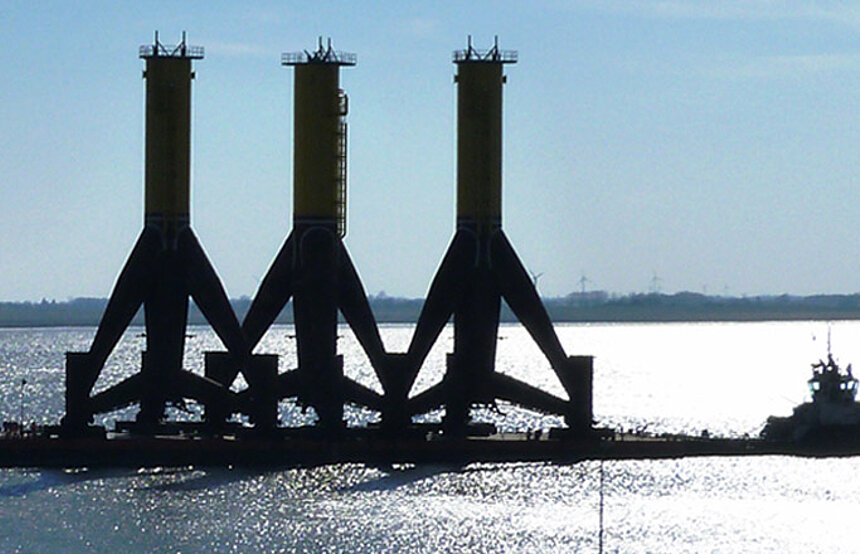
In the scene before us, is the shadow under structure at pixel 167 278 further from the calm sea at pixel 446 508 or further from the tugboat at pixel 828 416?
the tugboat at pixel 828 416

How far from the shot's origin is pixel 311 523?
224ft

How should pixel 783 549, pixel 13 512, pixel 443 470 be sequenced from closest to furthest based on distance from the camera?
1. pixel 783 549
2. pixel 13 512
3. pixel 443 470

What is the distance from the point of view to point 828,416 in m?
84.4

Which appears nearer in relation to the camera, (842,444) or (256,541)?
(256,541)

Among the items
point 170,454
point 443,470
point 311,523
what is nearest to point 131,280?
point 170,454

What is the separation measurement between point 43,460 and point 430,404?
14883 millimetres

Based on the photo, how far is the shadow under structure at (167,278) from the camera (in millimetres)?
84812

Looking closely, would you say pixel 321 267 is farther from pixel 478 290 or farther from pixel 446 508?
pixel 446 508

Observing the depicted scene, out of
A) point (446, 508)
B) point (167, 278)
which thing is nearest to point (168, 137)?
point (167, 278)

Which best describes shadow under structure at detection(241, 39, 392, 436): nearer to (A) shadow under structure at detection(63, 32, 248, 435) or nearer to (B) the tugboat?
(A) shadow under structure at detection(63, 32, 248, 435)

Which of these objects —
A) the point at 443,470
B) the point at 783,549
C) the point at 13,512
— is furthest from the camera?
the point at 443,470

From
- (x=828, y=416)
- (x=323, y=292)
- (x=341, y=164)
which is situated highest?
(x=341, y=164)

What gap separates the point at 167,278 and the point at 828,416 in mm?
26246

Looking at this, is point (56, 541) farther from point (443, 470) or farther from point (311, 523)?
point (443, 470)
